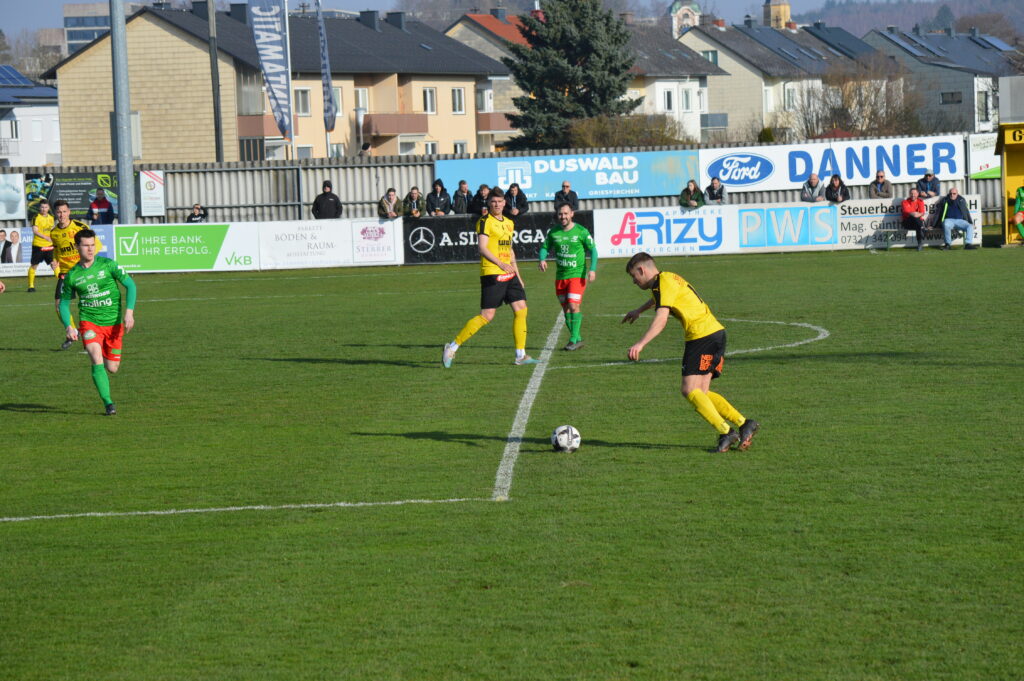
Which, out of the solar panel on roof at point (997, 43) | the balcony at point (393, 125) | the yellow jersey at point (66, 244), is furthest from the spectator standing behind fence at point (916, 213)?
the solar panel on roof at point (997, 43)

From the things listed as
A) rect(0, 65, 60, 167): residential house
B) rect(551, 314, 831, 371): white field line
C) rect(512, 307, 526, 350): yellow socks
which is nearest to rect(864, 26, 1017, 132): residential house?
rect(0, 65, 60, 167): residential house

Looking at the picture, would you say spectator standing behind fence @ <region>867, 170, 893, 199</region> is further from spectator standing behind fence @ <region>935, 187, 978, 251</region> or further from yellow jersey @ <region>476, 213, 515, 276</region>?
yellow jersey @ <region>476, 213, 515, 276</region>

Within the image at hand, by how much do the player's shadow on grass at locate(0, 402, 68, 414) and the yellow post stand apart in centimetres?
2410

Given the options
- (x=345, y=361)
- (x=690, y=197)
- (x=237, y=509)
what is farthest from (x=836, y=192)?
(x=237, y=509)

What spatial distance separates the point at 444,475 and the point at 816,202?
81.6ft

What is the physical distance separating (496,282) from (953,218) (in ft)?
63.0

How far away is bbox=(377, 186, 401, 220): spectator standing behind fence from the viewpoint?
32.3 m

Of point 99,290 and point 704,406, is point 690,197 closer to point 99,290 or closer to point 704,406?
point 99,290

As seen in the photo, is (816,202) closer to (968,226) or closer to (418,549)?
(968,226)

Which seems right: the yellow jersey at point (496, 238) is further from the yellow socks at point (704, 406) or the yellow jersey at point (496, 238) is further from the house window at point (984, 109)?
the house window at point (984, 109)

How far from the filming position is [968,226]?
1243 inches

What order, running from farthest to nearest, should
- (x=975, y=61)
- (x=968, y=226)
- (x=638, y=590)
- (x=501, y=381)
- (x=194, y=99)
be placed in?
(x=975, y=61)
(x=194, y=99)
(x=968, y=226)
(x=501, y=381)
(x=638, y=590)

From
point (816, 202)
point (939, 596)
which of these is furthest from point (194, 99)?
point (939, 596)

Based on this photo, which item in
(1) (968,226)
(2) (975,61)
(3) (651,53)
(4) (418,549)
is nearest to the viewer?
(4) (418,549)
